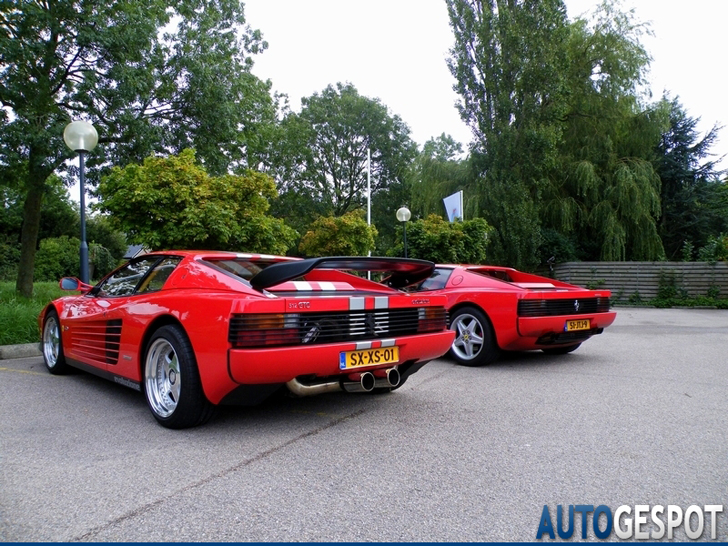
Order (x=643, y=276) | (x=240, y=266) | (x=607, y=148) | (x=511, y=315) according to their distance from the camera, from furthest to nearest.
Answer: (x=607, y=148) → (x=643, y=276) → (x=511, y=315) → (x=240, y=266)

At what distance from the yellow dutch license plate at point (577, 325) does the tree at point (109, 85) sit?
392 inches

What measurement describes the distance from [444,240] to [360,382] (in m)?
12.4

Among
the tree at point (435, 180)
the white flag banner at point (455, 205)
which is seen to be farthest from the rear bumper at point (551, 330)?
the tree at point (435, 180)

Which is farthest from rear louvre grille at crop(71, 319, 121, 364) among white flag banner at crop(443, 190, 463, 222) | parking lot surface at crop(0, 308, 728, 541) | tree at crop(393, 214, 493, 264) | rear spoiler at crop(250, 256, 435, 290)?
white flag banner at crop(443, 190, 463, 222)

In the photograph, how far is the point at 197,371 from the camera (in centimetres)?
337

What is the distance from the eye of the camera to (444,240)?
15664mm

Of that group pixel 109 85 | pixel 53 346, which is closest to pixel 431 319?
pixel 53 346

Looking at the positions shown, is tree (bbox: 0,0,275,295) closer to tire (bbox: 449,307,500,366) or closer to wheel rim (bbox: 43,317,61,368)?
wheel rim (bbox: 43,317,61,368)

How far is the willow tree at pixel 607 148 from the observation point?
20.1m

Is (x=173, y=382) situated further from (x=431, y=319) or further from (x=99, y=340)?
(x=431, y=319)

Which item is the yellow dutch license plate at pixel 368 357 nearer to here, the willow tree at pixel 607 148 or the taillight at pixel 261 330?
the taillight at pixel 261 330

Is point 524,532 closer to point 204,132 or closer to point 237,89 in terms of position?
point 204,132

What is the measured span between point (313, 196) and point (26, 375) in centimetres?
3133
